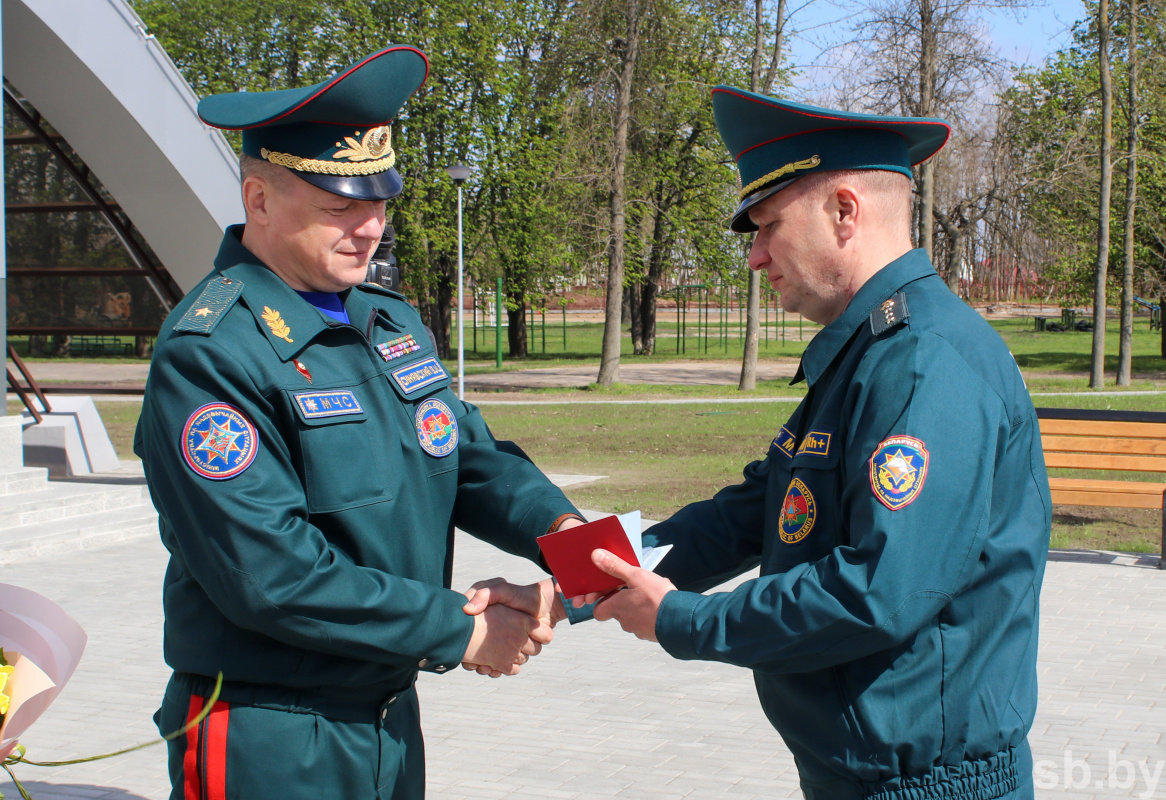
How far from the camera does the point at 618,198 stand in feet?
81.6

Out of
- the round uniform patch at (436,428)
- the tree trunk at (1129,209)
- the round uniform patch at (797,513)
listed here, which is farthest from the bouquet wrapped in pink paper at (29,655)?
the tree trunk at (1129,209)

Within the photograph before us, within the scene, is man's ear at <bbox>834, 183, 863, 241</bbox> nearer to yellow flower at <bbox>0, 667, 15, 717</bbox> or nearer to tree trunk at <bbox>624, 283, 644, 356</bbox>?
yellow flower at <bbox>0, 667, 15, 717</bbox>

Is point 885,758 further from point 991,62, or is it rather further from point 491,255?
point 491,255

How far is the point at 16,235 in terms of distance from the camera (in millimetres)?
11484

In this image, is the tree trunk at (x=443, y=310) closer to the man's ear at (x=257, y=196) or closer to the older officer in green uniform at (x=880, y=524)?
the man's ear at (x=257, y=196)

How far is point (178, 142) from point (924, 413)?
9065 mm

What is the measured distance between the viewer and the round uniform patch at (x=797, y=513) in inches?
83.6

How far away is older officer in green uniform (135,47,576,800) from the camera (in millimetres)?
2051

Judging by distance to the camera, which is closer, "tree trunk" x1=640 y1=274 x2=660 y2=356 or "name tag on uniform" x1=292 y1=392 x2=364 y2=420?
"name tag on uniform" x1=292 y1=392 x2=364 y2=420

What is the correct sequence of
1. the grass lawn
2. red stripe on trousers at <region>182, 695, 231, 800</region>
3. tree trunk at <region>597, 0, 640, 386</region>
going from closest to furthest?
red stripe on trousers at <region>182, 695, 231, 800</region>
the grass lawn
tree trunk at <region>597, 0, 640, 386</region>

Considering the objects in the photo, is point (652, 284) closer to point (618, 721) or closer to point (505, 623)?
point (618, 721)

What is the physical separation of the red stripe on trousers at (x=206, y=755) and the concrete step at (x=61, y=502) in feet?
23.2

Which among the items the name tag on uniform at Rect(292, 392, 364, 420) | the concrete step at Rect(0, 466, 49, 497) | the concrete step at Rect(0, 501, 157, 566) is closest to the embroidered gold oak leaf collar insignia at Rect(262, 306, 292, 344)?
the name tag on uniform at Rect(292, 392, 364, 420)

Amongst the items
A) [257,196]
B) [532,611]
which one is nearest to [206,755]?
[532,611]
